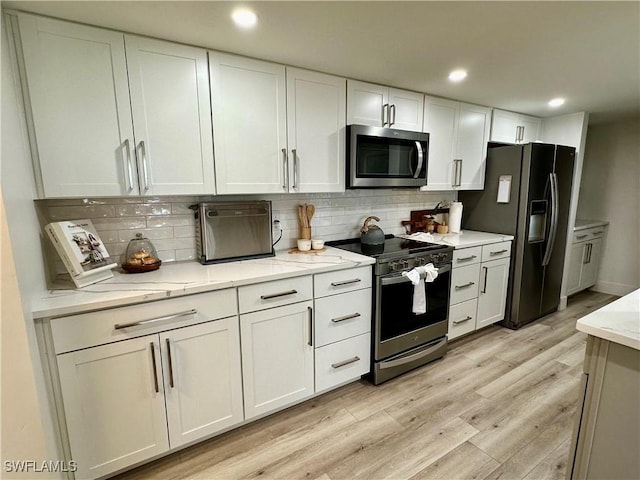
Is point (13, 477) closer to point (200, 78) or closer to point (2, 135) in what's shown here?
point (2, 135)

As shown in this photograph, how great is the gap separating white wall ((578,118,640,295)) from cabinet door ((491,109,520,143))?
5.56 feet

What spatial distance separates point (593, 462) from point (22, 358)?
7.01ft

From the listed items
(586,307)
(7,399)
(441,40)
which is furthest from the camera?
(586,307)

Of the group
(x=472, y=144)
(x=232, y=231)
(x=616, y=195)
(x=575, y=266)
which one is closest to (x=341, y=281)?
(x=232, y=231)

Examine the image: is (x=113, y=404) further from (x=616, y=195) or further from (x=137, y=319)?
(x=616, y=195)

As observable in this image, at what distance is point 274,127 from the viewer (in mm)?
1998

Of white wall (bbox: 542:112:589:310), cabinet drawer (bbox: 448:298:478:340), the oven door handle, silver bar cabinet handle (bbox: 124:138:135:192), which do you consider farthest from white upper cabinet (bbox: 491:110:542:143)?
silver bar cabinet handle (bbox: 124:138:135:192)

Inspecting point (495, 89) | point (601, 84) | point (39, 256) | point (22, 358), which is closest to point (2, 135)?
point (39, 256)

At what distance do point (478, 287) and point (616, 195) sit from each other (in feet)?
9.22

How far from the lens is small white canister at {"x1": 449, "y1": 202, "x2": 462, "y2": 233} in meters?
3.18

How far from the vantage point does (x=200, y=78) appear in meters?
1.74

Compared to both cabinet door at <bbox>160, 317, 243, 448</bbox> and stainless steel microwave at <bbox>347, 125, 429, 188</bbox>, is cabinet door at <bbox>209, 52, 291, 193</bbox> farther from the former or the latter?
cabinet door at <bbox>160, 317, 243, 448</bbox>

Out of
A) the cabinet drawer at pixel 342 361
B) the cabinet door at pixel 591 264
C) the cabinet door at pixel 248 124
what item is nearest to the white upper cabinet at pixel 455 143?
the cabinet door at pixel 248 124

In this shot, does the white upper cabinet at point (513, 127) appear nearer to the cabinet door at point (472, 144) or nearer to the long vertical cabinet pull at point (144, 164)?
the cabinet door at point (472, 144)
